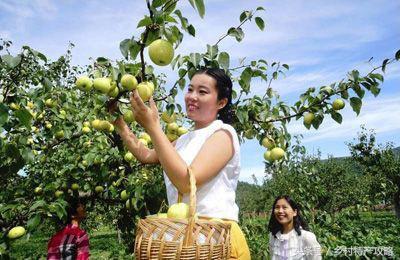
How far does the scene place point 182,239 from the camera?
1102 mm

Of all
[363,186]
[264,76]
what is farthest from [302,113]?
[363,186]

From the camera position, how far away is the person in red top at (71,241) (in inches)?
142

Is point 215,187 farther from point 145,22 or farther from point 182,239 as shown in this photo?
point 145,22

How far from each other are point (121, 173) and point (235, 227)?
1813 millimetres

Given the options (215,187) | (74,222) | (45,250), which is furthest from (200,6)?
(45,250)

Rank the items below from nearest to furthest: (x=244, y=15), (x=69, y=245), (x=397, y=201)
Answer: (x=244, y=15) < (x=69, y=245) < (x=397, y=201)

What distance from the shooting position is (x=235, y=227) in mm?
1382

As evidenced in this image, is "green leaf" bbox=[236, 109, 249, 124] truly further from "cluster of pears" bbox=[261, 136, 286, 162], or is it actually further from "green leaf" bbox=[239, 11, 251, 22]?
"green leaf" bbox=[239, 11, 251, 22]

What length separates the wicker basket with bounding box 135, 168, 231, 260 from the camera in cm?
110

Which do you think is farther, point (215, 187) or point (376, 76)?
point (376, 76)

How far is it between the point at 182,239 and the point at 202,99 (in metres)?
0.68

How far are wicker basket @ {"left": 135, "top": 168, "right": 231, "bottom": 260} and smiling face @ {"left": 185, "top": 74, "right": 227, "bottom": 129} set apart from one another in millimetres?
511

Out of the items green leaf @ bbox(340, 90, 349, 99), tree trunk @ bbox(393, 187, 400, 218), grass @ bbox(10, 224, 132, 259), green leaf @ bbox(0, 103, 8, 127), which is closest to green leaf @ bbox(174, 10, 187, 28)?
green leaf @ bbox(0, 103, 8, 127)

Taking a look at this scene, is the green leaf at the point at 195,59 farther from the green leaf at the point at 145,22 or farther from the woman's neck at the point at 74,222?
the woman's neck at the point at 74,222
